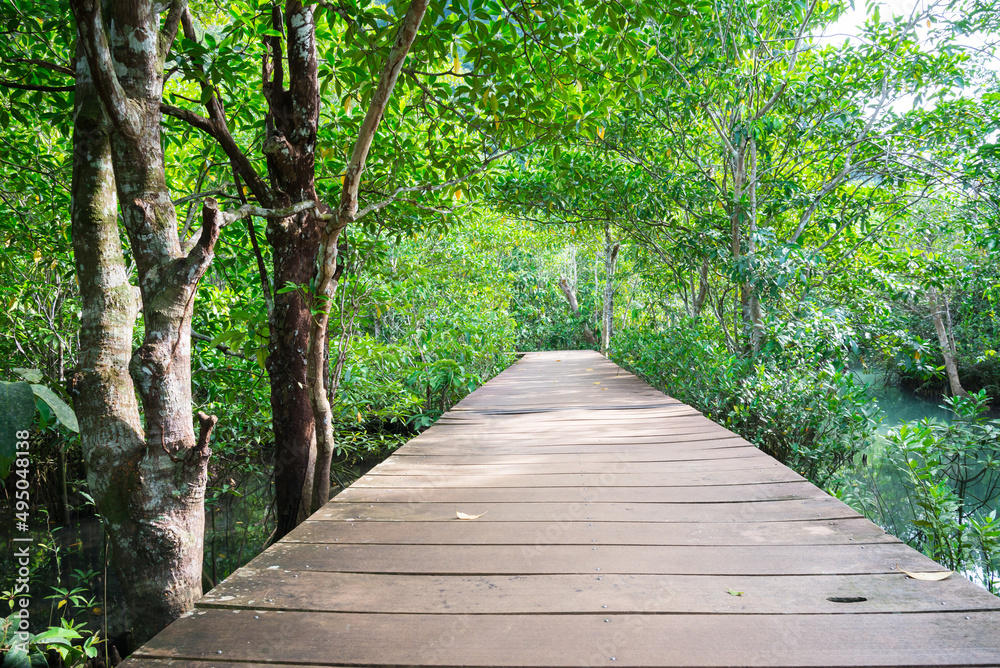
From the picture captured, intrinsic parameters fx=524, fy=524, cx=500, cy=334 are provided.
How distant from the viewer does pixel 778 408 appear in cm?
396

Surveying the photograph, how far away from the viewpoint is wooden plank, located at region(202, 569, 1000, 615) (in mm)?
1250

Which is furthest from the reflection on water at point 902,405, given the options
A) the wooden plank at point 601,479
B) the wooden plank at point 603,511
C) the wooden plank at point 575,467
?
the wooden plank at point 603,511

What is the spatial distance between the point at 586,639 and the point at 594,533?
0.58 metres

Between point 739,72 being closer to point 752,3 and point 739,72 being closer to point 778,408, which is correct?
point 752,3

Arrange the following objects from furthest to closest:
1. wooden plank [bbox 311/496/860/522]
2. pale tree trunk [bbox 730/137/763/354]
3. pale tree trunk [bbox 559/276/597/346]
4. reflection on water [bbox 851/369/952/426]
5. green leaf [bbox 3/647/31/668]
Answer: pale tree trunk [bbox 559/276/597/346] → reflection on water [bbox 851/369/952/426] → pale tree trunk [bbox 730/137/763/354] → wooden plank [bbox 311/496/860/522] → green leaf [bbox 3/647/31/668]

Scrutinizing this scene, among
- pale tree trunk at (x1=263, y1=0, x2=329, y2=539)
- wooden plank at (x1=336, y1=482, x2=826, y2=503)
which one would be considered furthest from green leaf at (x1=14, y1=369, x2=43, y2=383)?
pale tree trunk at (x1=263, y1=0, x2=329, y2=539)

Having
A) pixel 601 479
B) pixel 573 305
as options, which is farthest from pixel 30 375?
pixel 573 305

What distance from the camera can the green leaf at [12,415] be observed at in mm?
904

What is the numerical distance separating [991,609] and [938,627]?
180mm

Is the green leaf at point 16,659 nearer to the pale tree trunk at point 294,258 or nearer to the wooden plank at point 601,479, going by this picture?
the wooden plank at point 601,479

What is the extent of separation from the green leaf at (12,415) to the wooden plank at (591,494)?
1.24 meters

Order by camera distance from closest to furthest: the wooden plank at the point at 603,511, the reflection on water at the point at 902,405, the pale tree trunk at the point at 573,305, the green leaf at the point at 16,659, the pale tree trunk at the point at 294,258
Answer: the green leaf at the point at 16,659 → the wooden plank at the point at 603,511 → the pale tree trunk at the point at 294,258 → the reflection on water at the point at 902,405 → the pale tree trunk at the point at 573,305

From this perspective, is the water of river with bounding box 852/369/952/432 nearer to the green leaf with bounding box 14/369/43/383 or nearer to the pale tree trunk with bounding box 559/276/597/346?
the pale tree trunk with bounding box 559/276/597/346

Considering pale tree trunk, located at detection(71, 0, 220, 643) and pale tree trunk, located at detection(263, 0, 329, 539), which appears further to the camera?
pale tree trunk, located at detection(263, 0, 329, 539)
